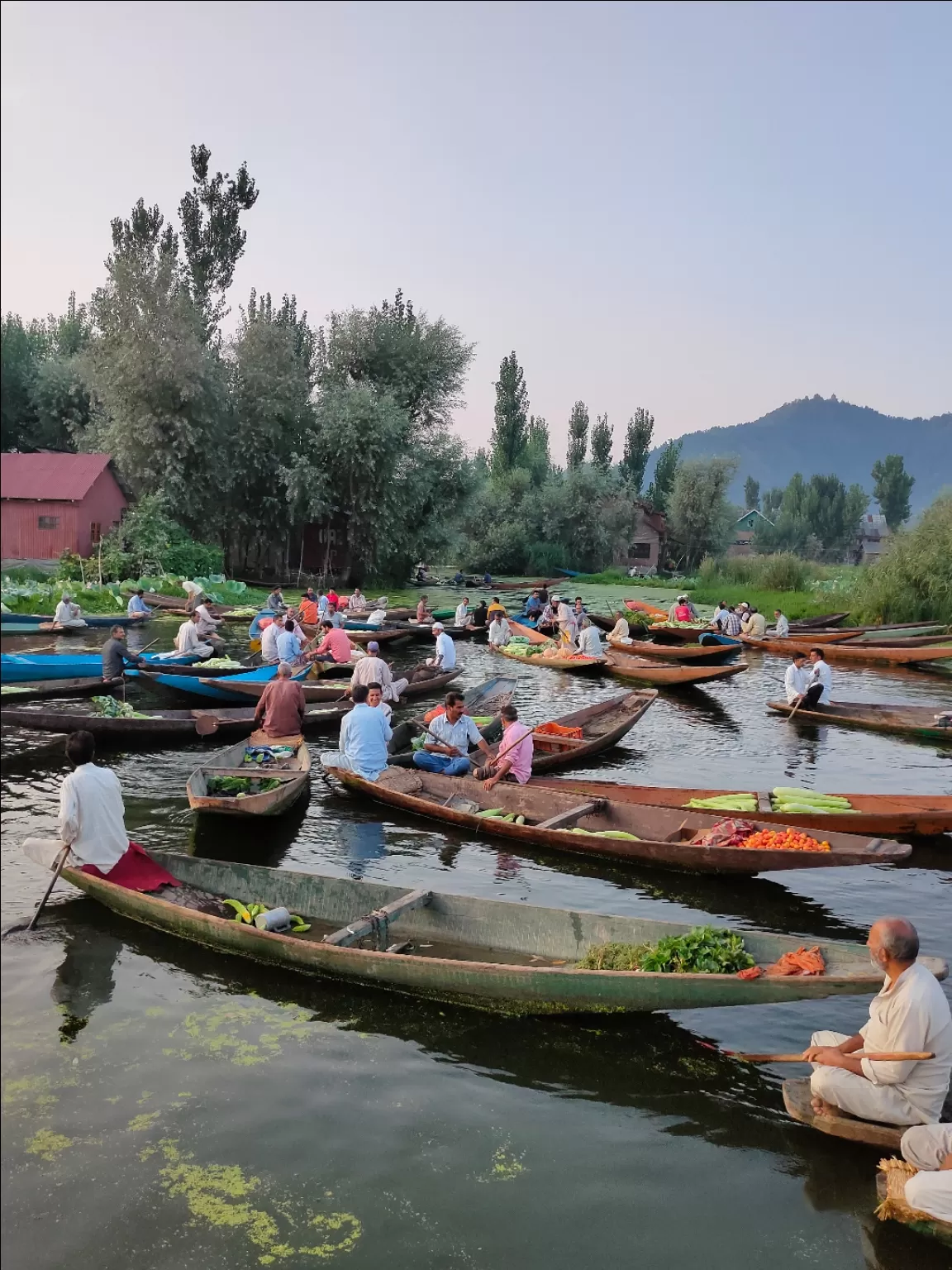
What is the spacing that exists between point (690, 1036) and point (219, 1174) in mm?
3720

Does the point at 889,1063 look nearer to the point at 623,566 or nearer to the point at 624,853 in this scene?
the point at 624,853

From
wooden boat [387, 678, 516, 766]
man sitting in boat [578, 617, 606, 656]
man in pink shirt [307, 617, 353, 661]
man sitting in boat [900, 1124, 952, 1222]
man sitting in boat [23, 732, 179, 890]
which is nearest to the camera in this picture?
man sitting in boat [900, 1124, 952, 1222]

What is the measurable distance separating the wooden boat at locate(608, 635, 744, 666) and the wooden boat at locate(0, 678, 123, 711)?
13750 mm

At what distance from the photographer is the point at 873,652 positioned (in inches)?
1125

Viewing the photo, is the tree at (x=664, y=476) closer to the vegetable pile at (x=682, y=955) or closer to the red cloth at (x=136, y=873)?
the red cloth at (x=136, y=873)

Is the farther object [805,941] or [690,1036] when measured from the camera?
[690,1036]

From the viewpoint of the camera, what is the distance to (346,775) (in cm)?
1289

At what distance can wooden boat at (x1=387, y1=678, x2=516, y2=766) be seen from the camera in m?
14.6

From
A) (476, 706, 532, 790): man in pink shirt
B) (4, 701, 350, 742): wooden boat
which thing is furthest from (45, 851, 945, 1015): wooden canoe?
(4, 701, 350, 742): wooden boat

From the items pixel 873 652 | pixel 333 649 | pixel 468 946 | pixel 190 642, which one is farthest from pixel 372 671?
pixel 873 652

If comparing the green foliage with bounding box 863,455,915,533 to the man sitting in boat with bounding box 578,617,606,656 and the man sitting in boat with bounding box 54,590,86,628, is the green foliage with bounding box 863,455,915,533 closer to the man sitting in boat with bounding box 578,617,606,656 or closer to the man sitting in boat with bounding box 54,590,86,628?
the man sitting in boat with bounding box 578,617,606,656

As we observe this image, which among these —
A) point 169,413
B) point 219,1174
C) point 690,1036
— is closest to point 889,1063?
point 690,1036

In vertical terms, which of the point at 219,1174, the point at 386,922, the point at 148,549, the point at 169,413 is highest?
the point at 169,413

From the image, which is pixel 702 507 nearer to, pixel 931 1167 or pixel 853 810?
pixel 853 810
